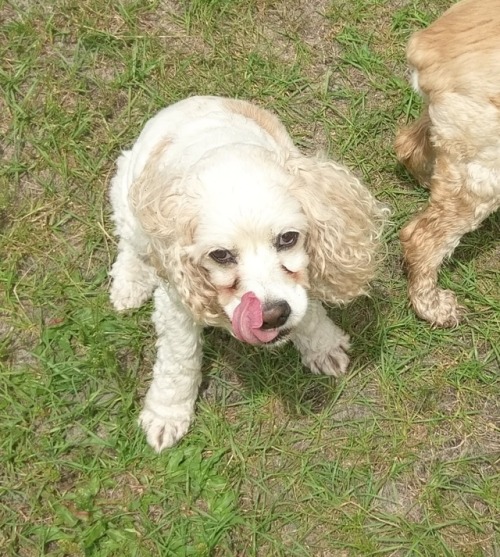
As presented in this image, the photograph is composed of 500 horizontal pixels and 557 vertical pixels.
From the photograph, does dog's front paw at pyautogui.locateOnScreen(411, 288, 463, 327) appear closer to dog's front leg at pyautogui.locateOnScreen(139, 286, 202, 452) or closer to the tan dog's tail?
the tan dog's tail

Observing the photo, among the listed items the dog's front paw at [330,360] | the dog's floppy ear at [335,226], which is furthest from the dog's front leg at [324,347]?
the dog's floppy ear at [335,226]

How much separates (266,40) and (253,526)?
240 centimetres

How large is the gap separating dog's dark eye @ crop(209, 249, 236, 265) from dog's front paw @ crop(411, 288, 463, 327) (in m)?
1.28

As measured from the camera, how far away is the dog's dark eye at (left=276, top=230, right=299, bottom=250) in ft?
7.13

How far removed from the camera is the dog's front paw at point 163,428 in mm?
2955

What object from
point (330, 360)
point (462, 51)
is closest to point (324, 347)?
point (330, 360)

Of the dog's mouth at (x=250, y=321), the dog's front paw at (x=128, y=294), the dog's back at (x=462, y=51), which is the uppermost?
the dog's back at (x=462, y=51)

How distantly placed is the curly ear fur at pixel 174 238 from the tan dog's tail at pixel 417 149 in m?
1.39

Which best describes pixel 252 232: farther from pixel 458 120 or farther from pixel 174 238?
pixel 458 120

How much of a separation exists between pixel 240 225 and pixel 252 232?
0.13ft

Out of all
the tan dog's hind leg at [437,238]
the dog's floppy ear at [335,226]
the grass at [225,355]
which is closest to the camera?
the dog's floppy ear at [335,226]

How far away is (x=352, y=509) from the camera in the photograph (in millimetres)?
2953

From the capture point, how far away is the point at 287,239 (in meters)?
2.20

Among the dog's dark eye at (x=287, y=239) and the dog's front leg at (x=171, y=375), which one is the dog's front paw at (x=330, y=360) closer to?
the dog's front leg at (x=171, y=375)
